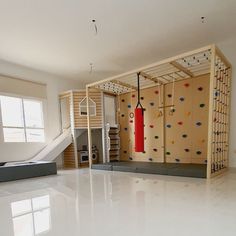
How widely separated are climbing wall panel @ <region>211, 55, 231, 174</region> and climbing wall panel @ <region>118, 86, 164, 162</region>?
182 cm

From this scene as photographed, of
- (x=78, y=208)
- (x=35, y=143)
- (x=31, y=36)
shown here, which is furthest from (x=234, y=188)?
(x=35, y=143)

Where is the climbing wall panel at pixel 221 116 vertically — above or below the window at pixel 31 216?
above

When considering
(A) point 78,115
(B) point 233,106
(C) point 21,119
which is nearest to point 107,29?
(A) point 78,115

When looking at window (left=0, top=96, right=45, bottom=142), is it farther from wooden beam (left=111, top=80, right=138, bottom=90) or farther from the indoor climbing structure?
wooden beam (left=111, top=80, right=138, bottom=90)

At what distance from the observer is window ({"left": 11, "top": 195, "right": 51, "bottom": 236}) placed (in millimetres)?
1974

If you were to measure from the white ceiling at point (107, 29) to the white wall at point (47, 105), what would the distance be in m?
0.35

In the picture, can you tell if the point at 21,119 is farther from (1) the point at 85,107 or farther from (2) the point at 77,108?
(1) the point at 85,107

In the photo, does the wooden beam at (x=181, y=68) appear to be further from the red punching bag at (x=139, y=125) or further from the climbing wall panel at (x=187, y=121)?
the red punching bag at (x=139, y=125)

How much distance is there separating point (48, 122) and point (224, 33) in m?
5.92

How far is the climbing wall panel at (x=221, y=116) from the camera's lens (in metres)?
4.28

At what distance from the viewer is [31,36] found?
169 inches

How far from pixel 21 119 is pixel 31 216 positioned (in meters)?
4.42

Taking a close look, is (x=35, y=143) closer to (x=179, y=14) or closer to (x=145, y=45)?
(x=145, y=45)

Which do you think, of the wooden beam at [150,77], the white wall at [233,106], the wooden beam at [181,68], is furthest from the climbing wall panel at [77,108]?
the white wall at [233,106]
